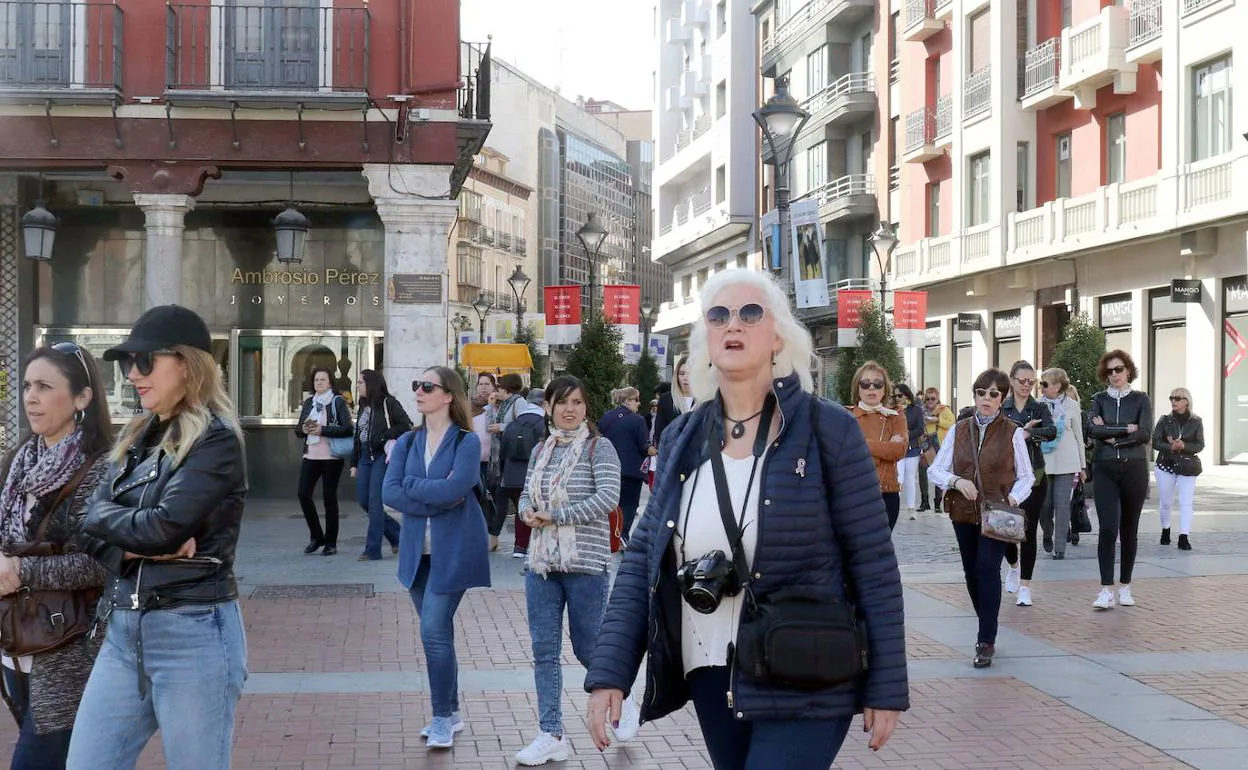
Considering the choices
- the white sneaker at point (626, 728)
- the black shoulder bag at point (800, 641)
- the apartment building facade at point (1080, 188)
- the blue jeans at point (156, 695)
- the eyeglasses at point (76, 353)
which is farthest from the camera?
the apartment building facade at point (1080, 188)

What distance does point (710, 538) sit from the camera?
11.9 ft

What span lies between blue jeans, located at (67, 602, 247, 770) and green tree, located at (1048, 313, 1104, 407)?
20.5 m

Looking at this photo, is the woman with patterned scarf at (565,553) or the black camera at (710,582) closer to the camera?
the black camera at (710,582)

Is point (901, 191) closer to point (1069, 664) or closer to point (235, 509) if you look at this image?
point (1069, 664)

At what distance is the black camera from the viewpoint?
3518 millimetres

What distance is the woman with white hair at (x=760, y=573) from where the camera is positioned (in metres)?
3.47

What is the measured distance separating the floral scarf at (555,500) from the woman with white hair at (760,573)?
305 cm

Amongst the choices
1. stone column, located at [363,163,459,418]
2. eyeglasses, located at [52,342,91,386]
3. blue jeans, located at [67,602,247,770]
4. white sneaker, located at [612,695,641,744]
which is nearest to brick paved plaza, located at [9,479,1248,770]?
white sneaker, located at [612,695,641,744]

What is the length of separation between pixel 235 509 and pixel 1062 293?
Result: 3207 centimetres

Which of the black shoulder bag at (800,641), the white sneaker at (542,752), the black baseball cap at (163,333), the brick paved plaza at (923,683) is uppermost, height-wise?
the black baseball cap at (163,333)

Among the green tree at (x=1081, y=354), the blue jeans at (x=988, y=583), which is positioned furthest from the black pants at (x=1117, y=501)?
the green tree at (x=1081, y=354)

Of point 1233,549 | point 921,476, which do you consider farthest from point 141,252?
point 1233,549

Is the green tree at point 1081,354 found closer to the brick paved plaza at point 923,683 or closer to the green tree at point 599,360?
the green tree at point 599,360

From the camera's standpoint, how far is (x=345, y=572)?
13398mm
